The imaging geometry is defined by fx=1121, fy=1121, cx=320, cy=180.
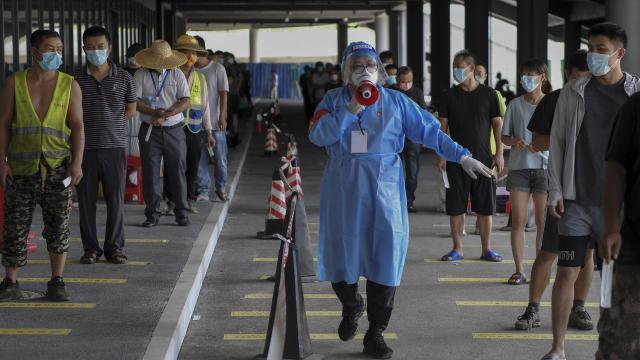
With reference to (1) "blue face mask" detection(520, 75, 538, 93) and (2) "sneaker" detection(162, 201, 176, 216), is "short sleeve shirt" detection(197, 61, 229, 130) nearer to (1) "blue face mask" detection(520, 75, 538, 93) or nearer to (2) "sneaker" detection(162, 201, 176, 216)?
(2) "sneaker" detection(162, 201, 176, 216)

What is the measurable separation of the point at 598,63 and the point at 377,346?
2.21 metres

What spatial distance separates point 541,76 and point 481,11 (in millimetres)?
20499

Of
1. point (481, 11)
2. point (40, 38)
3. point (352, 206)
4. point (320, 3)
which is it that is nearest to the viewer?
point (352, 206)

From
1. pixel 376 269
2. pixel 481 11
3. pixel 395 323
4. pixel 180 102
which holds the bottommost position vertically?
pixel 395 323

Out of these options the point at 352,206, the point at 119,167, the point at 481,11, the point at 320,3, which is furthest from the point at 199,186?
the point at 320,3

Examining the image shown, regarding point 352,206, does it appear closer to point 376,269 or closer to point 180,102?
point 376,269

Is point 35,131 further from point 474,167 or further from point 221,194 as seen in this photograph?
point 221,194

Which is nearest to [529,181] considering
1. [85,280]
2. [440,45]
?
[85,280]

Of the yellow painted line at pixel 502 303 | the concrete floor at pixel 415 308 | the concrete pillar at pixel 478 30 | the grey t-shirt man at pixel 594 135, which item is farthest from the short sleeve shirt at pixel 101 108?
the concrete pillar at pixel 478 30

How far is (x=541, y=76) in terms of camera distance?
30.6 feet

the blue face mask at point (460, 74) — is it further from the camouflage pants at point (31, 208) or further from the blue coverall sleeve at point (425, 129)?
the camouflage pants at point (31, 208)

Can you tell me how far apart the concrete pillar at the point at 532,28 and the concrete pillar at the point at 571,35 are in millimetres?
11156

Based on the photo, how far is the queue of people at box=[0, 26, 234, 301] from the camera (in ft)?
26.0

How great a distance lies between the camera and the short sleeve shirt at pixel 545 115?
282 inches
